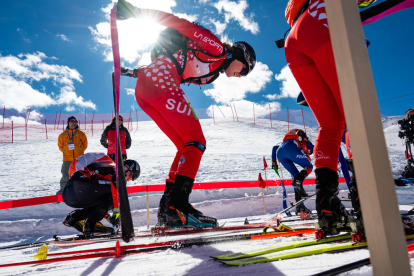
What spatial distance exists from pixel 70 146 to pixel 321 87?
17.6 feet

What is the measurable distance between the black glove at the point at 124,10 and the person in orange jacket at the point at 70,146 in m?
4.38

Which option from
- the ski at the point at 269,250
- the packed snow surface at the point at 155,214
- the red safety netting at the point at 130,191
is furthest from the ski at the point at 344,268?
the red safety netting at the point at 130,191

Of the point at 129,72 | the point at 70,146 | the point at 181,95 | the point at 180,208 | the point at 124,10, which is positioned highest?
the point at 124,10

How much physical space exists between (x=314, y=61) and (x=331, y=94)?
0.25m

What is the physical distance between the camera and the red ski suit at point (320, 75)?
1.47 m

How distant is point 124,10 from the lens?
6.01 ft

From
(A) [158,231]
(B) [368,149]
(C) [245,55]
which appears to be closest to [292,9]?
(C) [245,55]

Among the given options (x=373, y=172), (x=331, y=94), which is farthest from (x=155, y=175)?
(x=373, y=172)

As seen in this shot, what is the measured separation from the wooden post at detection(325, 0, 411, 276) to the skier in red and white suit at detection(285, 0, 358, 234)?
1030 millimetres

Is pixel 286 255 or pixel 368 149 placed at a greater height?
pixel 368 149

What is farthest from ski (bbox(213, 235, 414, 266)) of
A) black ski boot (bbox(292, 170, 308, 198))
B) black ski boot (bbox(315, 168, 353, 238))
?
black ski boot (bbox(292, 170, 308, 198))

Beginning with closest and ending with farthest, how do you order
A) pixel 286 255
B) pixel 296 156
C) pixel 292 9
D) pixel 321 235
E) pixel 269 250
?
pixel 286 255
pixel 269 250
pixel 321 235
pixel 292 9
pixel 296 156

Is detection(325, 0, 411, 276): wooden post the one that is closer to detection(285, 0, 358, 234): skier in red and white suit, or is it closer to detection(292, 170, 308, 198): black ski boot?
detection(285, 0, 358, 234): skier in red and white suit

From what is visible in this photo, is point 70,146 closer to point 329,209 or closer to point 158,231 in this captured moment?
point 158,231
